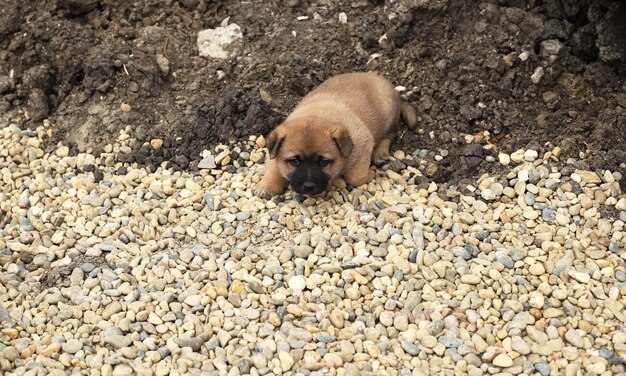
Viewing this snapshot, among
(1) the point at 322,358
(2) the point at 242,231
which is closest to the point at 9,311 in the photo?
(2) the point at 242,231

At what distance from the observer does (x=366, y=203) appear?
21.3 ft

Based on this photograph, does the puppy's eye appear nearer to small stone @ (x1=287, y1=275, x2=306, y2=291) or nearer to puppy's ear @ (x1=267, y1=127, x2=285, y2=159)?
puppy's ear @ (x1=267, y1=127, x2=285, y2=159)

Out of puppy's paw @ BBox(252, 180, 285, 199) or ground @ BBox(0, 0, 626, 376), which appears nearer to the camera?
ground @ BBox(0, 0, 626, 376)

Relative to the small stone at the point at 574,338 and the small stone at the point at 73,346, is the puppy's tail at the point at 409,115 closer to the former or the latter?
the small stone at the point at 574,338

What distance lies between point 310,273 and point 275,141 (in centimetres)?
116

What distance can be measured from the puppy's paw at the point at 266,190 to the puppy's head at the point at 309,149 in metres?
0.28

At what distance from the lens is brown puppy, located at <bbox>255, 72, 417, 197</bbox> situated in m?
6.32

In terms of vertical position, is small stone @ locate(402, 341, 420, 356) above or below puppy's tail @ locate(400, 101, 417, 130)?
below

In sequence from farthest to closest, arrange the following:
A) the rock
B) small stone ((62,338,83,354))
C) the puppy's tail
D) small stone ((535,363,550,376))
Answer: the rock → the puppy's tail → small stone ((62,338,83,354)) → small stone ((535,363,550,376))

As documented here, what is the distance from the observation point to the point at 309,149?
6.30m

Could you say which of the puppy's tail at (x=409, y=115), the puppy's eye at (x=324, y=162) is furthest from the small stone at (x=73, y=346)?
the puppy's tail at (x=409, y=115)

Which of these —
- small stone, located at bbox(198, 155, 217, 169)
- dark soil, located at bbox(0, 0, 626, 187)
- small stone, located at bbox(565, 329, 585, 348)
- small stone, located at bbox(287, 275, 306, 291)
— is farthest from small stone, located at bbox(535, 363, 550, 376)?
small stone, located at bbox(198, 155, 217, 169)

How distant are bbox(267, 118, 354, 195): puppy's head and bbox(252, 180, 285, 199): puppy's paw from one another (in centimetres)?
28

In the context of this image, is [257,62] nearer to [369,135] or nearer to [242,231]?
[369,135]
